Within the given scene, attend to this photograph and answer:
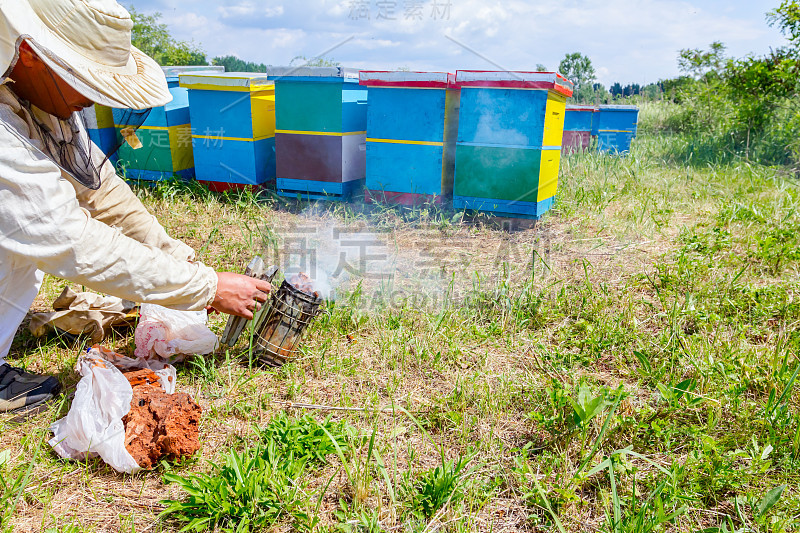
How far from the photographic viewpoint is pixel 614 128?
862 cm

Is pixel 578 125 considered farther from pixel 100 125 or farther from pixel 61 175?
pixel 61 175

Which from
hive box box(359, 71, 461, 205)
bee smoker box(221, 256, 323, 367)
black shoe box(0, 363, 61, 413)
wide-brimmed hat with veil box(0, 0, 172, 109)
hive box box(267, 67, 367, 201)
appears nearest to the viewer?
wide-brimmed hat with veil box(0, 0, 172, 109)

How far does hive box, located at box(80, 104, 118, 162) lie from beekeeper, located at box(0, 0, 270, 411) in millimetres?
2766

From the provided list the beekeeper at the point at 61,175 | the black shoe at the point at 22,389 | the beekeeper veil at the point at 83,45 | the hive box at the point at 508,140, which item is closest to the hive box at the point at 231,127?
the hive box at the point at 508,140

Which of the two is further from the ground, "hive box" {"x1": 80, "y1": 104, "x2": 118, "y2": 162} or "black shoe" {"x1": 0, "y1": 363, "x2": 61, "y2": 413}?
"hive box" {"x1": 80, "y1": 104, "x2": 118, "y2": 162}

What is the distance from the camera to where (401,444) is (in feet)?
6.31

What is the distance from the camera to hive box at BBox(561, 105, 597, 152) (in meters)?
8.17

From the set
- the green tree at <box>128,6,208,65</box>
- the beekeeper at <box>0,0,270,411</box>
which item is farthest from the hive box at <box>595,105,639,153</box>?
the green tree at <box>128,6,208,65</box>

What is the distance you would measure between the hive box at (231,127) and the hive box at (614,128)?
5742mm

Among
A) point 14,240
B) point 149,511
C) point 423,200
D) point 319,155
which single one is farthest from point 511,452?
point 319,155

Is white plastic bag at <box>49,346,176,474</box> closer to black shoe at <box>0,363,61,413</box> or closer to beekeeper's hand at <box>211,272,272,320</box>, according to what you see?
black shoe at <box>0,363,61,413</box>

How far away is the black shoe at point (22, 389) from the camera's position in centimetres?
204

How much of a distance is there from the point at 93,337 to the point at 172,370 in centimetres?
61

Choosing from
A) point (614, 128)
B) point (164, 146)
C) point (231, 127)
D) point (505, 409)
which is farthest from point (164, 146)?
point (614, 128)
